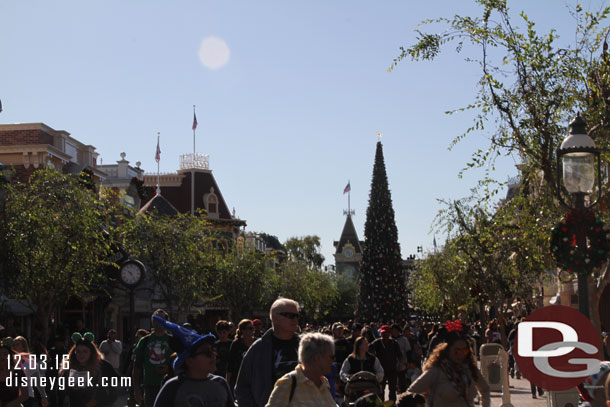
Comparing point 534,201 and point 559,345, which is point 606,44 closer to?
point 534,201

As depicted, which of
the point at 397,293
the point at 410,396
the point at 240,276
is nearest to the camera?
the point at 410,396

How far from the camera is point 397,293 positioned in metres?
65.5

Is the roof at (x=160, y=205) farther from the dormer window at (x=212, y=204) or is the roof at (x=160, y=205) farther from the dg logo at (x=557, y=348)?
the dg logo at (x=557, y=348)

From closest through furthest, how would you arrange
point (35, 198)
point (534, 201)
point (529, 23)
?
point (529, 23), point (534, 201), point (35, 198)

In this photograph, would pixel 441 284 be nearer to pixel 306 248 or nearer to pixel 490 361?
pixel 490 361

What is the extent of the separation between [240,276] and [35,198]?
26618mm

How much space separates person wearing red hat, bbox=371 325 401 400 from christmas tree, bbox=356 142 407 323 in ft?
159

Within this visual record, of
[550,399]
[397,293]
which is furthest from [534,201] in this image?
[397,293]

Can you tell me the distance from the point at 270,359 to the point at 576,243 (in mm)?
4154

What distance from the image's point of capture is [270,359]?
7.46m

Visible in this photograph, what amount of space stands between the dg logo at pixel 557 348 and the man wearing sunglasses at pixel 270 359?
1.95 meters

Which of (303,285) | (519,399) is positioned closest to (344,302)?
(303,285)

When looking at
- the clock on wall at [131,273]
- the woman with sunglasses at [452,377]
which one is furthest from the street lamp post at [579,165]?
the clock on wall at [131,273]

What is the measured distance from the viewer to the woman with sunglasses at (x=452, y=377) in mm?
8227
